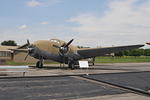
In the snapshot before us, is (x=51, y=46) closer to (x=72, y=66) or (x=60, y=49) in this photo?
(x=60, y=49)

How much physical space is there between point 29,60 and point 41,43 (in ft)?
80.8

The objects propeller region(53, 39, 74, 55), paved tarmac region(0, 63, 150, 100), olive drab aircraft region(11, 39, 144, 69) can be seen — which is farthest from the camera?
propeller region(53, 39, 74, 55)

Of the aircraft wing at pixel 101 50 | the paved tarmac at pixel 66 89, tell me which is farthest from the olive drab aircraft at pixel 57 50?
the paved tarmac at pixel 66 89

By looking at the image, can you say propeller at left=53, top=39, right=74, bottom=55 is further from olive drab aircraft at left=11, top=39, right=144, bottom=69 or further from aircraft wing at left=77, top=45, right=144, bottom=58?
aircraft wing at left=77, top=45, right=144, bottom=58

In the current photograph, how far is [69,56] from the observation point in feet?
77.1

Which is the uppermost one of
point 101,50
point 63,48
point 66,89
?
point 63,48

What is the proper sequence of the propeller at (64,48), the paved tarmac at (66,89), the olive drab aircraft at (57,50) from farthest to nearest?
the propeller at (64,48), the olive drab aircraft at (57,50), the paved tarmac at (66,89)

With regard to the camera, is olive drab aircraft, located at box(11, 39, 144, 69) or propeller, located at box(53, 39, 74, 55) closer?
olive drab aircraft, located at box(11, 39, 144, 69)

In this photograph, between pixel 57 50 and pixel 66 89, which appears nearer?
pixel 66 89

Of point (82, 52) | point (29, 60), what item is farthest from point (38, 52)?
point (29, 60)

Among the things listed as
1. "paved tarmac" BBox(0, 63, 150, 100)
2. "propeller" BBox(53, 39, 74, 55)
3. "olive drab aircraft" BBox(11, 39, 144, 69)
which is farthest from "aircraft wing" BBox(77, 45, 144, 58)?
"paved tarmac" BBox(0, 63, 150, 100)

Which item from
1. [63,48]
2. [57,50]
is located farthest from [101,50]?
[57,50]

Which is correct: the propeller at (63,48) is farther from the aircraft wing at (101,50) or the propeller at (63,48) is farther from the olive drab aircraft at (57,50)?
the aircraft wing at (101,50)

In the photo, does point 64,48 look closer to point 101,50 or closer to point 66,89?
point 101,50
